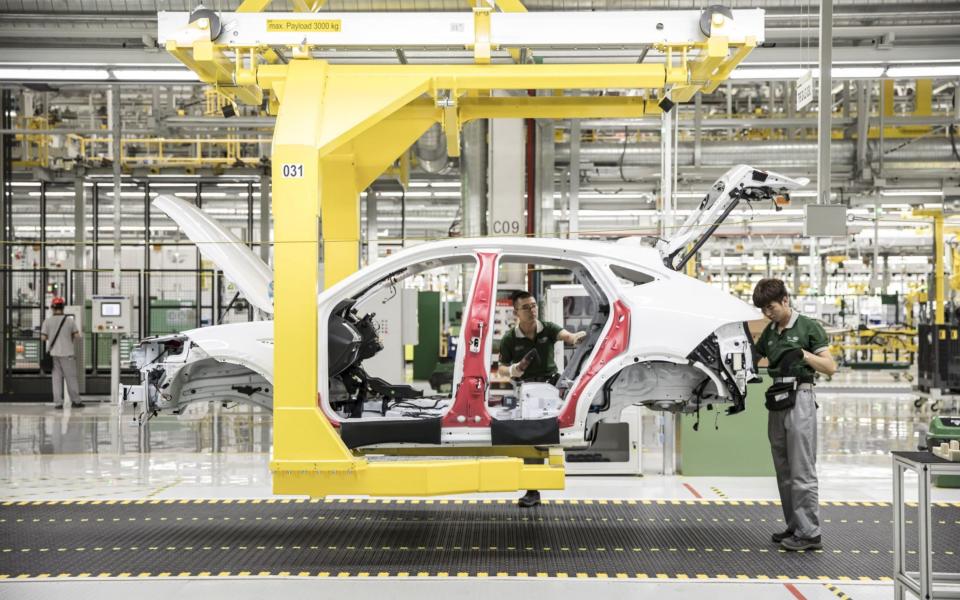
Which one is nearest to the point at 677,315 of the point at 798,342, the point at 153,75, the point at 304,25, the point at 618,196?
the point at 798,342

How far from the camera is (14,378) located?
49.0 feet

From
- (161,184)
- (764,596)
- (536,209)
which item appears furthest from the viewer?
(161,184)

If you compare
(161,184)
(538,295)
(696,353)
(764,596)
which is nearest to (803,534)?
(764,596)

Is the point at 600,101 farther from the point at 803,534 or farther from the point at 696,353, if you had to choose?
the point at 803,534

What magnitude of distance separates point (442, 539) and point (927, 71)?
7325 millimetres

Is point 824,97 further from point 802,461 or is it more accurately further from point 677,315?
point 802,461

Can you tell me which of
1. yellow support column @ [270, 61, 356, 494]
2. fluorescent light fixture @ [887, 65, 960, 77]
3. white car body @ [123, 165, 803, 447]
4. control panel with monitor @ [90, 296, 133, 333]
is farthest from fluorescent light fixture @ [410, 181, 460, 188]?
yellow support column @ [270, 61, 356, 494]

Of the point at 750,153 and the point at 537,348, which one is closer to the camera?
the point at 537,348

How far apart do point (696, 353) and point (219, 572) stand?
122 inches

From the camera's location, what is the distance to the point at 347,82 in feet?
17.4

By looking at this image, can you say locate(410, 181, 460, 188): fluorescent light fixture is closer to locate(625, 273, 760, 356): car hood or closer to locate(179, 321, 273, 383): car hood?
locate(179, 321, 273, 383): car hood

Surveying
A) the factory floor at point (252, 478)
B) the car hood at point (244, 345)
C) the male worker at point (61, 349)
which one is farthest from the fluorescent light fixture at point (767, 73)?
the male worker at point (61, 349)

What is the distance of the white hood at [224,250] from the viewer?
18.9ft

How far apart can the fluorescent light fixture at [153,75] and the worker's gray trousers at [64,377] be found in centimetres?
579
